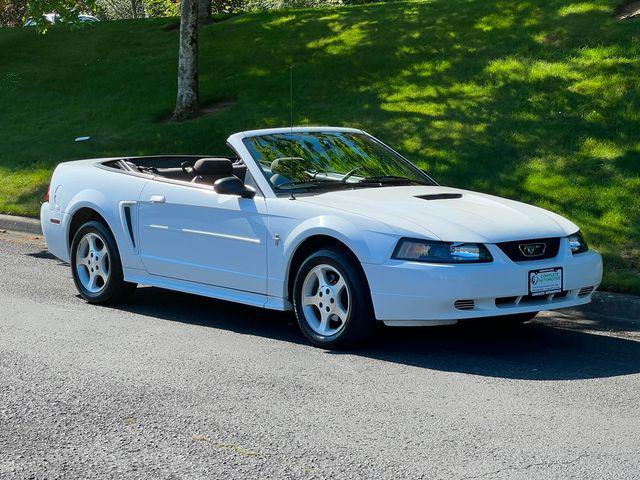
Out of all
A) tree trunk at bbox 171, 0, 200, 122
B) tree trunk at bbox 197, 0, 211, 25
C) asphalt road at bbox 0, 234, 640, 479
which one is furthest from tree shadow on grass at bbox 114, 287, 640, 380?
tree trunk at bbox 197, 0, 211, 25

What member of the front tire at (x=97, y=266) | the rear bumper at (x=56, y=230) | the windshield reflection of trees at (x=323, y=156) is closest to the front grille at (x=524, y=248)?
the windshield reflection of trees at (x=323, y=156)

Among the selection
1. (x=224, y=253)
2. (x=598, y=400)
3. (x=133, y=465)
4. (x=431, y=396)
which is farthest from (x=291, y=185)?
(x=133, y=465)

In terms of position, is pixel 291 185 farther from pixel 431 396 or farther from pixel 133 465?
pixel 133 465

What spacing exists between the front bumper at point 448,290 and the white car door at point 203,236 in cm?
111

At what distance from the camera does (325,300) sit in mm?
7500

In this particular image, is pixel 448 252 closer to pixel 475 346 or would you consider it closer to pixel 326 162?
pixel 475 346

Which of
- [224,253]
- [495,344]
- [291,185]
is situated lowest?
[495,344]

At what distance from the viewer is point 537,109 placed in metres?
15.2

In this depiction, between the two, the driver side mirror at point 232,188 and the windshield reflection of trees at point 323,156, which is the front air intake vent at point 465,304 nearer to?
the windshield reflection of trees at point 323,156

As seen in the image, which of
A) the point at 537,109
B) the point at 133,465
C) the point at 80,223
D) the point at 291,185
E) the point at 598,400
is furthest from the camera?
the point at 537,109

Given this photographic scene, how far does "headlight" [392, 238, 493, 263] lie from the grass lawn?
8.83 ft

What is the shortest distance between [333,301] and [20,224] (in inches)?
319

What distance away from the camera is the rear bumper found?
9680 millimetres

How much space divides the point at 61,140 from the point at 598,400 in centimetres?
1563
